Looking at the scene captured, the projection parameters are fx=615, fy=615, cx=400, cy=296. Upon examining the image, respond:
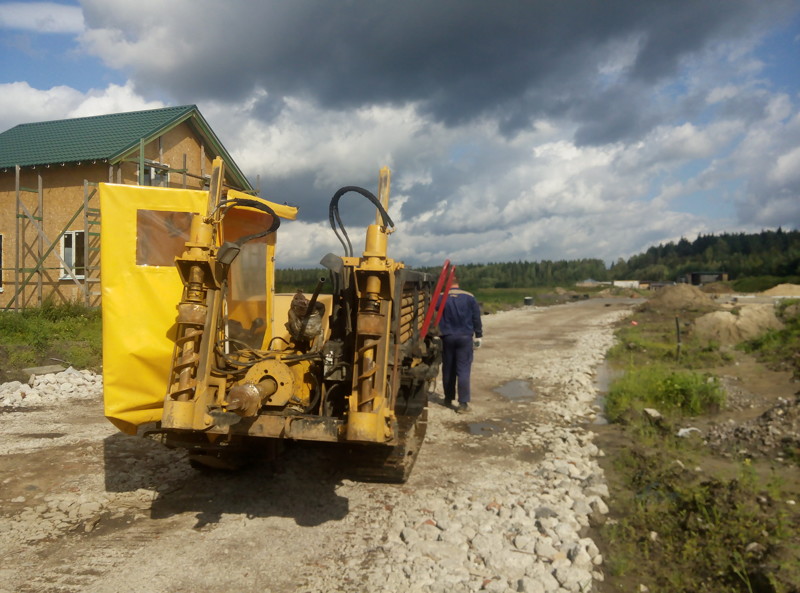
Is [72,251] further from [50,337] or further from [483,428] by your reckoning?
[483,428]

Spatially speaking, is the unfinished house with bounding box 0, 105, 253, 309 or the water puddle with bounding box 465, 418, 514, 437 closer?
the water puddle with bounding box 465, 418, 514, 437

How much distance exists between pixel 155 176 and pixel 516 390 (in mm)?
11845

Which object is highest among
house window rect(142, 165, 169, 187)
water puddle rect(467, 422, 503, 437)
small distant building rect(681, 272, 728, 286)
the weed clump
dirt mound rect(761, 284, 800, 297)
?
house window rect(142, 165, 169, 187)

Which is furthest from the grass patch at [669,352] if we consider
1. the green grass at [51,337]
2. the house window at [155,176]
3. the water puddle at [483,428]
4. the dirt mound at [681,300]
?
the dirt mound at [681,300]

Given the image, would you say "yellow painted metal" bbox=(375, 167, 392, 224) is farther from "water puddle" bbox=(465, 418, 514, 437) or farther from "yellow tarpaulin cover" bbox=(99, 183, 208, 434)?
"water puddle" bbox=(465, 418, 514, 437)

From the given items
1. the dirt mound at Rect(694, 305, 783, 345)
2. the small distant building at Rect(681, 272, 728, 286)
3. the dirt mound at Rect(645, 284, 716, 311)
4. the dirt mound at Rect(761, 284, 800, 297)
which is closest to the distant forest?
the small distant building at Rect(681, 272, 728, 286)

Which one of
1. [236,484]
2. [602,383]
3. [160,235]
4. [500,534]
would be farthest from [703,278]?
[160,235]

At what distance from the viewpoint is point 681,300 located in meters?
33.3

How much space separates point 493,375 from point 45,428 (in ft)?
24.9

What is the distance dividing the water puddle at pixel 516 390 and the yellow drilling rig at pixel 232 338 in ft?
15.1

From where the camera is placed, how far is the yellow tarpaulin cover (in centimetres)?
460

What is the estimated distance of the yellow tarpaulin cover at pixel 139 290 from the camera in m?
4.60

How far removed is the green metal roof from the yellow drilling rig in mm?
12253

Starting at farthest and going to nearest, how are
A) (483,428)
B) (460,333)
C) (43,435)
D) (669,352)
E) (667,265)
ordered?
(667,265) < (669,352) < (460,333) < (483,428) < (43,435)
